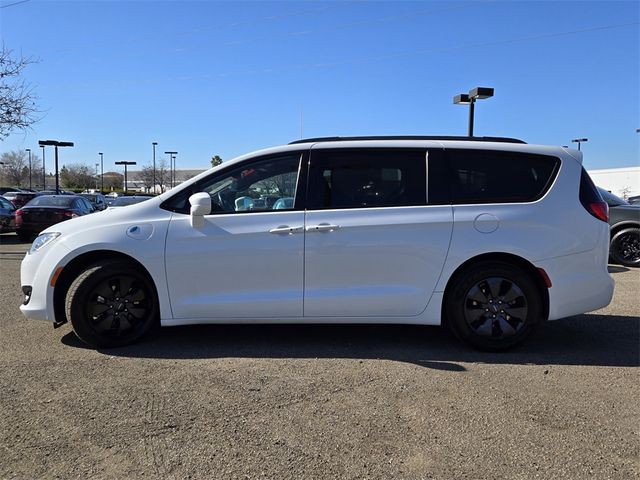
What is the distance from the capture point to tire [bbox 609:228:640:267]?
10031 mm

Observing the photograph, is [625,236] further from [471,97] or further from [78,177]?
[78,177]

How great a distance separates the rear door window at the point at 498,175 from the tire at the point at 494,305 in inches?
24.2

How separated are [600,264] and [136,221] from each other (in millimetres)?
4103

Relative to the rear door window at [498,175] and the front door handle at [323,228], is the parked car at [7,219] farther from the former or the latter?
the rear door window at [498,175]

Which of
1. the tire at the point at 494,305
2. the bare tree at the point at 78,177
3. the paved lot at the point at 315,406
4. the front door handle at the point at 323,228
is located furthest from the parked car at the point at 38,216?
the bare tree at the point at 78,177

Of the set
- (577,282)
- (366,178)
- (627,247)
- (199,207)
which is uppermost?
(366,178)

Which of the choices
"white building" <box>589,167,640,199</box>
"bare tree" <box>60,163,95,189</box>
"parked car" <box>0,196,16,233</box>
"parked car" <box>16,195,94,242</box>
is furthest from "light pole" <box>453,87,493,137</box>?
"bare tree" <box>60,163,95,189</box>

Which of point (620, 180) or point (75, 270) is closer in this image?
point (75, 270)

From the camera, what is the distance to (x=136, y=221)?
4449mm

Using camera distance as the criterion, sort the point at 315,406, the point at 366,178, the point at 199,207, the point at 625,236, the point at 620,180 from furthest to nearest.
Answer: the point at 620,180 → the point at 625,236 → the point at 366,178 → the point at 199,207 → the point at 315,406

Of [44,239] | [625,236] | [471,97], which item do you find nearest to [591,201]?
[44,239]

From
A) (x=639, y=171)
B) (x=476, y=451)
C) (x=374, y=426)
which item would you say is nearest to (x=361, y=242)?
(x=374, y=426)

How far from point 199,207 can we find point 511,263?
2.76m

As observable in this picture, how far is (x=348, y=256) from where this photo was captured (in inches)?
172
